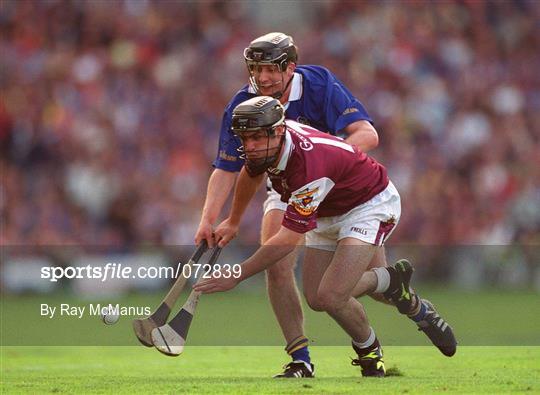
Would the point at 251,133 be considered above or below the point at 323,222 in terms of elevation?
above

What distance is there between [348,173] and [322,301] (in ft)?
2.81

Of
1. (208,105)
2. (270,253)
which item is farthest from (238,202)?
(208,105)

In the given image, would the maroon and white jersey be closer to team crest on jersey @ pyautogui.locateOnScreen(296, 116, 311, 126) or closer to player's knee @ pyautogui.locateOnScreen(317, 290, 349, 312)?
player's knee @ pyautogui.locateOnScreen(317, 290, 349, 312)

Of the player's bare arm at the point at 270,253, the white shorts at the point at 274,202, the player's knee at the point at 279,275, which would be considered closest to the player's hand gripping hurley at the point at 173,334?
the player's bare arm at the point at 270,253

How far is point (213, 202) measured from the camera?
8375 millimetres

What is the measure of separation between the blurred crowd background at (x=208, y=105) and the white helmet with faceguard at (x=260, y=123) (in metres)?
9.73

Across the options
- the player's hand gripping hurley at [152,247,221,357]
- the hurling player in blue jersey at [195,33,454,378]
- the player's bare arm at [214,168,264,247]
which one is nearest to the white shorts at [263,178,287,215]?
the hurling player in blue jersey at [195,33,454,378]

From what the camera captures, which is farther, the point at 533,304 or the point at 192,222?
the point at 192,222

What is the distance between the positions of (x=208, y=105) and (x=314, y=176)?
38.6 ft

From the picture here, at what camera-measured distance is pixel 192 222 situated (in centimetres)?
1725

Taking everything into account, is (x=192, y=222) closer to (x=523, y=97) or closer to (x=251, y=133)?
(x=523, y=97)

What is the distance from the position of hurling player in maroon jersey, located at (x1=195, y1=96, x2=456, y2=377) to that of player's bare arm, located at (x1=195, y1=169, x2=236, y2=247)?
0.37 feet

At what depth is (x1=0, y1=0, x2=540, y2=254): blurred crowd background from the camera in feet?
56.9

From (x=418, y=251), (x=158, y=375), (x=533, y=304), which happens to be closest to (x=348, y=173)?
(x=158, y=375)
